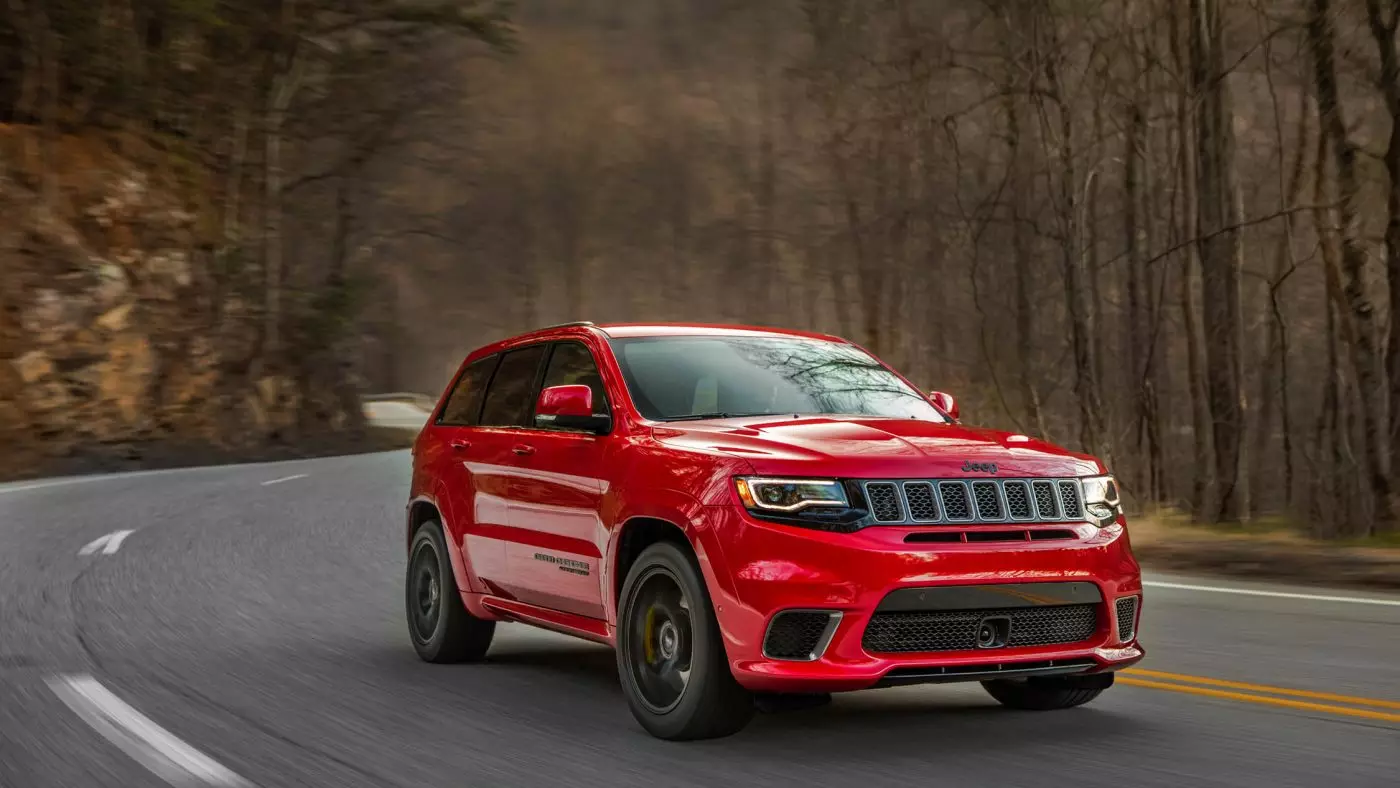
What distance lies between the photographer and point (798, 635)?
6078mm

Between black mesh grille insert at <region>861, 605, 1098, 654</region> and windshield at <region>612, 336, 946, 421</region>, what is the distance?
61.3 inches

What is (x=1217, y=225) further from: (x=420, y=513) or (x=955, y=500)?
(x=955, y=500)

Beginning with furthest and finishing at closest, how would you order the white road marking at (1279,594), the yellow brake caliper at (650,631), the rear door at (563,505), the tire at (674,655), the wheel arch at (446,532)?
the white road marking at (1279,594) < the wheel arch at (446,532) < the rear door at (563,505) < the yellow brake caliper at (650,631) < the tire at (674,655)

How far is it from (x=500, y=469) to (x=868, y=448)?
104 inches

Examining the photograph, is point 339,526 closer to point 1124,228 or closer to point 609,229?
point 1124,228

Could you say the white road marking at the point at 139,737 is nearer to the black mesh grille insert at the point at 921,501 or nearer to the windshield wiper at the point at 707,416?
the windshield wiper at the point at 707,416

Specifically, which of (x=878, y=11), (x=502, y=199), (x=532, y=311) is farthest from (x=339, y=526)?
(x=532, y=311)

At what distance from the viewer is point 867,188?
3491 cm

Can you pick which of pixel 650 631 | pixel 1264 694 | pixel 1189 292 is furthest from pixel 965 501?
pixel 1189 292

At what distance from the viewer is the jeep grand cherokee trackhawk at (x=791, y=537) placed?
19.8 feet

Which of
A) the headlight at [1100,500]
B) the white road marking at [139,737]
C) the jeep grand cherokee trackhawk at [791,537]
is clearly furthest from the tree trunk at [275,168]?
the headlight at [1100,500]

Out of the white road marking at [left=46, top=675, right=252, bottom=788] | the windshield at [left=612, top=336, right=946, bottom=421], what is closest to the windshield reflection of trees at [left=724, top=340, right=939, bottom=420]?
the windshield at [left=612, top=336, right=946, bottom=421]

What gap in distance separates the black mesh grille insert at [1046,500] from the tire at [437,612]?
3657mm

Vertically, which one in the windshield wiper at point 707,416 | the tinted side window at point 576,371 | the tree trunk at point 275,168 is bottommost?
the windshield wiper at point 707,416
